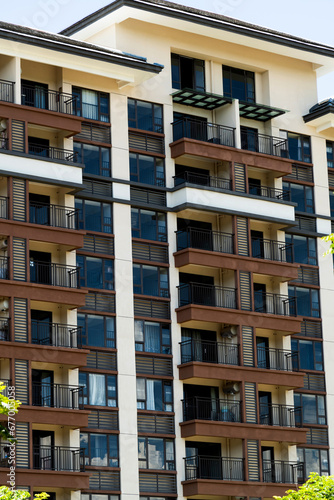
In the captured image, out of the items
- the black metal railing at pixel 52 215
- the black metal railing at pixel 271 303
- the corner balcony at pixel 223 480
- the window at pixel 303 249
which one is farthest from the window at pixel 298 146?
the corner balcony at pixel 223 480

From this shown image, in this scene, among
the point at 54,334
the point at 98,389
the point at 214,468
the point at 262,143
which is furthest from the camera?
the point at 262,143

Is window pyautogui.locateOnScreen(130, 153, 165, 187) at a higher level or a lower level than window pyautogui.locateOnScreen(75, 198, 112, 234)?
higher

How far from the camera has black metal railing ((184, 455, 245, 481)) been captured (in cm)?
4862

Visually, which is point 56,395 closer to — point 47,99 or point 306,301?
point 47,99

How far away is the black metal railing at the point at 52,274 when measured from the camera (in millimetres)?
47031

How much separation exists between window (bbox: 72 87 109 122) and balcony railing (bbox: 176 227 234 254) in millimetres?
5865

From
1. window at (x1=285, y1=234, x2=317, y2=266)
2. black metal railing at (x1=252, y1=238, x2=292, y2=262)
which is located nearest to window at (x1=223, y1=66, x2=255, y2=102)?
window at (x1=285, y1=234, x2=317, y2=266)

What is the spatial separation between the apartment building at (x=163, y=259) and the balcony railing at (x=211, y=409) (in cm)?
8

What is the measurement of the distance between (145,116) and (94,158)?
342 centimetres

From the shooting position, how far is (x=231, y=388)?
50.1m

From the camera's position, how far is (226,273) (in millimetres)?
51844

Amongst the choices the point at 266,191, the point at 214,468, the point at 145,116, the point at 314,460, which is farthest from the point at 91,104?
the point at 314,460

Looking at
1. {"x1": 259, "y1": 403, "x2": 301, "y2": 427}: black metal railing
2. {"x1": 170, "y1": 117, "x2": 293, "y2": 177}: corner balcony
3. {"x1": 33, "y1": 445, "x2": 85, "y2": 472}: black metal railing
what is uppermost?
{"x1": 170, "y1": 117, "x2": 293, "y2": 177}: corner balcony

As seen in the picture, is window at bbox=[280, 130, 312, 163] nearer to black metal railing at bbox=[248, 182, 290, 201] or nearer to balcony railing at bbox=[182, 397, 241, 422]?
black metal railing at bbox=[248, 182, 290, 201]
